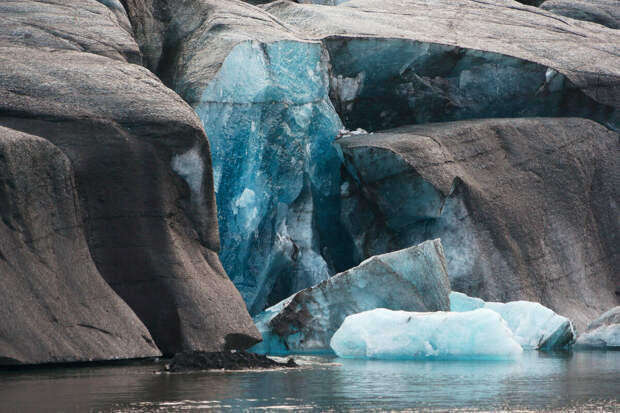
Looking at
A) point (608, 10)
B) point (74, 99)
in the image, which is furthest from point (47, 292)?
point (608, 10)

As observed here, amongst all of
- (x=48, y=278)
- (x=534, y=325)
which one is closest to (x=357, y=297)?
(x=534, y=325)

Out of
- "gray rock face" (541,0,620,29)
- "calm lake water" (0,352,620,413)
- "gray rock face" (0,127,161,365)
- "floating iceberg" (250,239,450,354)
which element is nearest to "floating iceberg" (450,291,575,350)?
"floating iceberg" (250,239,450,354)

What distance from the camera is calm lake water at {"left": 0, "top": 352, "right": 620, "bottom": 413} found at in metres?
8.42

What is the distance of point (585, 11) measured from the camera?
27938mm

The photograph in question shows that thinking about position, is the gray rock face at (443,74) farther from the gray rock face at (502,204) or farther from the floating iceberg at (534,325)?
the floating iceberg at (534,325)

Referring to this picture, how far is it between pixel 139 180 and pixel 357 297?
3.61 metres

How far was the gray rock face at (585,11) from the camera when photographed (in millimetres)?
27812

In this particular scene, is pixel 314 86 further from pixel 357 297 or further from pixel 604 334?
pixel 604 334

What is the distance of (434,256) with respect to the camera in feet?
52.4

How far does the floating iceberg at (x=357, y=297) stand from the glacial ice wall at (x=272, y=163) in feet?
8.16

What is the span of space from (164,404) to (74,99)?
6.50m

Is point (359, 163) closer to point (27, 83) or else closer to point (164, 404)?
point (27, 83)

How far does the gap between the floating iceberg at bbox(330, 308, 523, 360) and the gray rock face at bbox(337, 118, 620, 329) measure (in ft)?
15.0

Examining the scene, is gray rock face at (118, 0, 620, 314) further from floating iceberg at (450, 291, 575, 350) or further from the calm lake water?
the calm lake water
